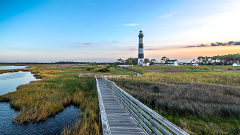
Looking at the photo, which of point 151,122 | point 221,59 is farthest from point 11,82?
point 221,59

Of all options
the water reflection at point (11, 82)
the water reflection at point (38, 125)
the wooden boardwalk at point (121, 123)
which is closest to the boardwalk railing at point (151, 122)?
the wooden boardwalk at point (121, 123)

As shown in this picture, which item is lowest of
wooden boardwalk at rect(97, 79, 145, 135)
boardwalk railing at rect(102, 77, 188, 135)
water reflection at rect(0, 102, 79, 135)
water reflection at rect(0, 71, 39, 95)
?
water reflection at rect(0, 102, 79, 135)

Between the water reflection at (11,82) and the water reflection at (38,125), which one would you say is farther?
the water reflection at (11,82)

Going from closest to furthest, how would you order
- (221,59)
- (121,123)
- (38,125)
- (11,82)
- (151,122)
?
(151,122)
(121,123)
(38,125)
(11,82)
(221,59)

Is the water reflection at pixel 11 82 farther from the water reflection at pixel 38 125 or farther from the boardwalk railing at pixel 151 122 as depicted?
the boardwalk railing at pixel 151 122

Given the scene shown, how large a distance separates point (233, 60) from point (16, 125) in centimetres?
14629

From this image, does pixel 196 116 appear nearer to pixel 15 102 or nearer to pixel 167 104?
pixel 167 104

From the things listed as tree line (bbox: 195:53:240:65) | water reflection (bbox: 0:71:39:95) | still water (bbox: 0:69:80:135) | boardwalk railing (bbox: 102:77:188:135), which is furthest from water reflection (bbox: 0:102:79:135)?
tree line (bbox: 195:53:240:65)

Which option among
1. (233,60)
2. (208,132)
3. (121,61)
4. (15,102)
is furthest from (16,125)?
(233,60)

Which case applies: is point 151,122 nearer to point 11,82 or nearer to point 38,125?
point 38,125

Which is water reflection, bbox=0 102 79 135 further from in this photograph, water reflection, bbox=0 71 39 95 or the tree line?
the tree line

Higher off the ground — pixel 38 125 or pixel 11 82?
pixel 11 82

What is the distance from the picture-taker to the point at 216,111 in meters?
7.31

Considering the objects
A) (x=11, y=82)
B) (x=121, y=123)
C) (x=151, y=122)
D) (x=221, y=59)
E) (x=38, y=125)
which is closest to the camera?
(x=151, y=122)
